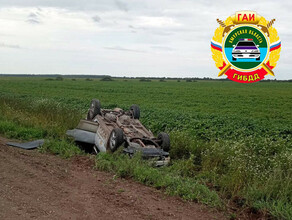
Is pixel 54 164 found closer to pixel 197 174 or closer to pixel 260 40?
pixel 197 174

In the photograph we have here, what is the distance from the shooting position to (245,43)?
1337 centimetres

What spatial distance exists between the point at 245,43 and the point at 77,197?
10.4m

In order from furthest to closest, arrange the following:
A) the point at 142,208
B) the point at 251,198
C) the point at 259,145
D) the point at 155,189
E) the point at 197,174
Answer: the point at 259,145 → the point at 197,174 → the point at 155,189 → the point at 251,198 → the point at 142,208

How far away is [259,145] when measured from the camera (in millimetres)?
9289

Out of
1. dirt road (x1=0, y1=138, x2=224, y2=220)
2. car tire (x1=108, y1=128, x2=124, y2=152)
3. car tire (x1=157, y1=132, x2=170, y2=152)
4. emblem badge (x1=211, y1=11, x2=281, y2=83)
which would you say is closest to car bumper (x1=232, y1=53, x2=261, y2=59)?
emblem badge (x1=211, y1=11, x2=281, y2=83)

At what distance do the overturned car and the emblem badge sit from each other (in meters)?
4.25

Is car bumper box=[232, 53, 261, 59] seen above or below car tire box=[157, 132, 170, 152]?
above

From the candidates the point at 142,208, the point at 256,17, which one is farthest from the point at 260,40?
the point at 142,208

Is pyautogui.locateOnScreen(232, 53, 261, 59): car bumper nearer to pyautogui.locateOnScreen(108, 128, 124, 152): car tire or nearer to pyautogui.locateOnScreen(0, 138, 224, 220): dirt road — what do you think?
pyautogui.locateOnScreen(108, 128, 124, 152): car tire

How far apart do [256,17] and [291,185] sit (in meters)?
8.30

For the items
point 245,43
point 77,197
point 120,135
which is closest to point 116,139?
point 120,135

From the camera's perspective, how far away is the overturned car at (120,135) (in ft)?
26.8

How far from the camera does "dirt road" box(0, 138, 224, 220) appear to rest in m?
4.62

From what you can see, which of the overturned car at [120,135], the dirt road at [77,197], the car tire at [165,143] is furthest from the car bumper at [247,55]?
the dirt road at [77,197]
